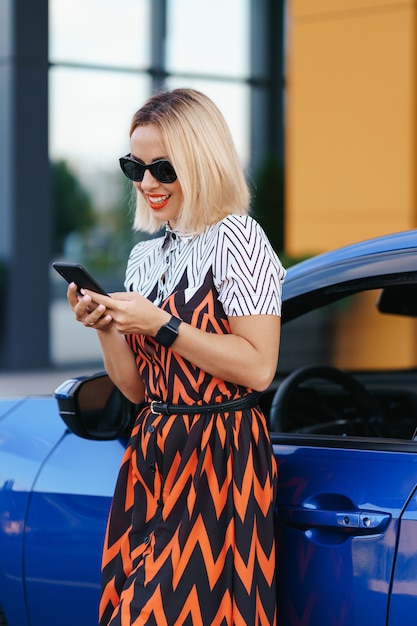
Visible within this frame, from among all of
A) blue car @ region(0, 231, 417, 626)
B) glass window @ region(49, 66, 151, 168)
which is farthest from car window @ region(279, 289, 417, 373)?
blue car @ region(0, 231, 417, 626)

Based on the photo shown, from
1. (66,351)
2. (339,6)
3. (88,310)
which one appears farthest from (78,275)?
(66,351)

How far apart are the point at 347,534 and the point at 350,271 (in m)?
0.62

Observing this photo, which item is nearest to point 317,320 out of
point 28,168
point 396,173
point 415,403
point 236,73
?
point 396,173

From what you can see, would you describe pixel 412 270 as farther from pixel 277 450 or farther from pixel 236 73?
pixel 236 73

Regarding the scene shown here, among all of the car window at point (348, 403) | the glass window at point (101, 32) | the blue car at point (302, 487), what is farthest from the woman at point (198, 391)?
the glass window at point (101, 32)

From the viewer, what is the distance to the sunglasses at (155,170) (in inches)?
87.5

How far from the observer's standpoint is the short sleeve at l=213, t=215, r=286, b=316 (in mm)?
2105

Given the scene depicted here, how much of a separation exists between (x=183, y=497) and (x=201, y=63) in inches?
430

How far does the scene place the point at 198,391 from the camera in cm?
217

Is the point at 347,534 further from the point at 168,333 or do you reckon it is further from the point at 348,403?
the point at 348,403

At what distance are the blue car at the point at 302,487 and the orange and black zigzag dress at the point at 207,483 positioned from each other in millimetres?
107

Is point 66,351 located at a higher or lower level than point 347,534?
lower

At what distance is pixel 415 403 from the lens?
12.0 feet

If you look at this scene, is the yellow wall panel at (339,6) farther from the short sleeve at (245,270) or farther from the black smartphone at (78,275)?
the black smartphone at (78,275)
